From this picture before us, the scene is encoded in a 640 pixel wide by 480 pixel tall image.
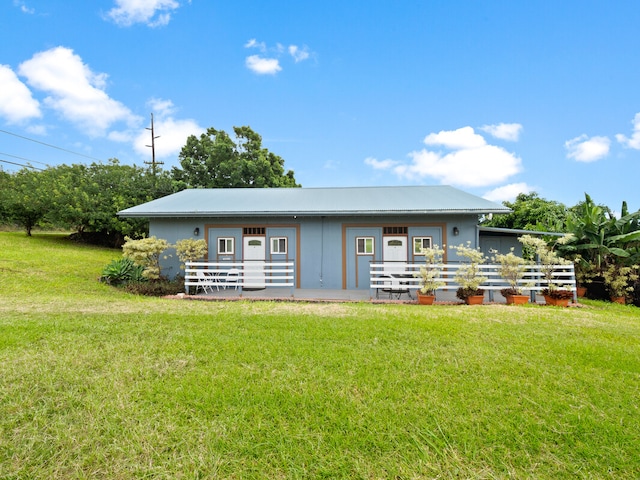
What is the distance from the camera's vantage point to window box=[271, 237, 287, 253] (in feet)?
33.7

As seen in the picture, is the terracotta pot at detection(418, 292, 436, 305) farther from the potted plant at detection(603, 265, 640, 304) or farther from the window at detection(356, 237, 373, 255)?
the potted plant at detection(603, 265, 640, 304)

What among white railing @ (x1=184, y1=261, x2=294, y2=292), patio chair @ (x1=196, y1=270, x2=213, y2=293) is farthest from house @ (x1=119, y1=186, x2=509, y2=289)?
patio chair @ (x1=196, y1=270, x2=213, y2=293)

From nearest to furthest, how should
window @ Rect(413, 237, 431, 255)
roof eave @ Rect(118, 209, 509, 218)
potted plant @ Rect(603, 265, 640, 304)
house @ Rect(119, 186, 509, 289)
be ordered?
1. potted plant @ Rect(603, 265, 640, 304)
2. roof eave @ Rect(118, 209, 509, 218)
3. house @ Rect(119, 186, 509, 289)
4. window @ Rect(413, 237, 431, 255)

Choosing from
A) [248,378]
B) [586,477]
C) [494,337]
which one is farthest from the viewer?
[494,337]

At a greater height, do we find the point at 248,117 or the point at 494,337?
the point at 248,117

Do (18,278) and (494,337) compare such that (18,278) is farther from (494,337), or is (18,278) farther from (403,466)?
(494,337)

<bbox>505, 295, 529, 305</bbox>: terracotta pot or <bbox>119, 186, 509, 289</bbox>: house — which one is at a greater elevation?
<bbox>119, 186, 509, 289</bbox>: house

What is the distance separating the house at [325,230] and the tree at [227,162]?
13.3m

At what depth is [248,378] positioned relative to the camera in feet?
10.5

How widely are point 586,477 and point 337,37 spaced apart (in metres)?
14.4

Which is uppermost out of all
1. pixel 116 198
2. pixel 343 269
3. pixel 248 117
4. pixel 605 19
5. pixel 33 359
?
pixel 248 117

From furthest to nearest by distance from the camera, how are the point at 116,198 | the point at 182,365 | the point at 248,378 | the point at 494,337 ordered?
the point at 116,198, the point at 494,337, the point at 182,365, the point at 248,378

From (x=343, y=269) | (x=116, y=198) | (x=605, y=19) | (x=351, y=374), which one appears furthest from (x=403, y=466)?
(x=116, y=198)

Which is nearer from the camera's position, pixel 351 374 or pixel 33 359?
pixel 351 374
